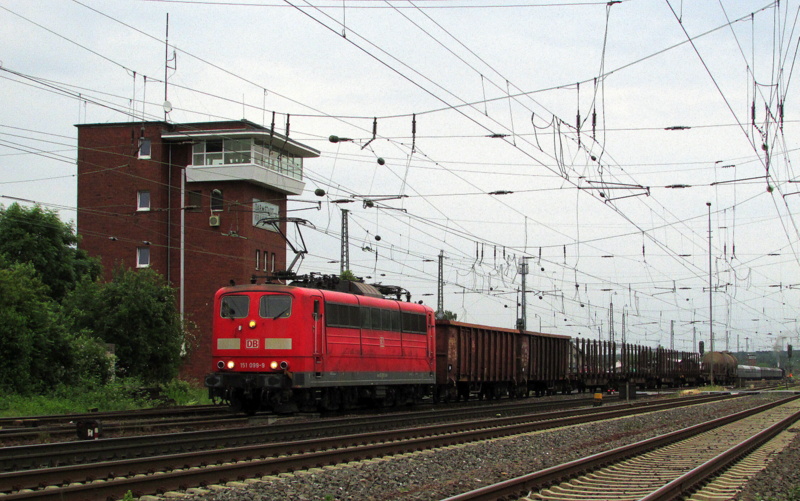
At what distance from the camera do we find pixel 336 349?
21.7 metres

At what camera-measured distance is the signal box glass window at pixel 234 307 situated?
21.0 m

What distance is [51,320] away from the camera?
28.2 m

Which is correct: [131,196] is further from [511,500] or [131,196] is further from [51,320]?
[511,500]

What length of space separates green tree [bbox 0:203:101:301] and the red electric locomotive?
2450 centimetres

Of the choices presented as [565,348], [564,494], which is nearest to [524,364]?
[565,348]

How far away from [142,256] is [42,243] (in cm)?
658

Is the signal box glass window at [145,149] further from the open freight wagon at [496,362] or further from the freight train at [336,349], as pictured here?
the freight train at [336,349]

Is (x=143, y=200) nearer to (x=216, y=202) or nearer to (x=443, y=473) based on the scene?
(x=216, y=202)

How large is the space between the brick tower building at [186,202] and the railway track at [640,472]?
32.0m

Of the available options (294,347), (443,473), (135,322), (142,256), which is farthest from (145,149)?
(443,473)

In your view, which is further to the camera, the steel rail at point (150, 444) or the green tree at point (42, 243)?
the green tree at point (42, 243)

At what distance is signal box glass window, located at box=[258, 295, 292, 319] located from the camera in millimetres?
20453

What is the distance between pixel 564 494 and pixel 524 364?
2560 cm

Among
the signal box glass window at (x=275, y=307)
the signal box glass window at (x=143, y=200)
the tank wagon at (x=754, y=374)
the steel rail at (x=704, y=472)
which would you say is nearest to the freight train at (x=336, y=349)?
the signal box glass window at (x=275, y=307)
